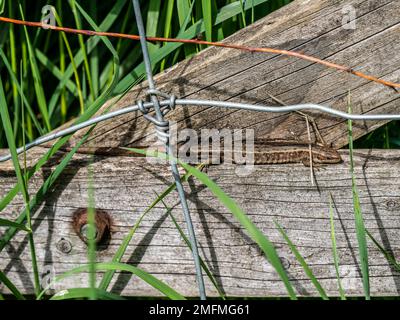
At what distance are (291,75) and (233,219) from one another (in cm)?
41

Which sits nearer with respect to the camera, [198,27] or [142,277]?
[142,277]

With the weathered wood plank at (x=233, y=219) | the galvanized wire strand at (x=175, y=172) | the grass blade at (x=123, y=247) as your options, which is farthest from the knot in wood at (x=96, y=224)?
the galvanized wire strand at (x=175, y=172)

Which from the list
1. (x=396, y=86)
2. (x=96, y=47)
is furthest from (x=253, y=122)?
(x=96, y=47)

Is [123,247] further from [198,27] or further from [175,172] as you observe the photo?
[198,27]

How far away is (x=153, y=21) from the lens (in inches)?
71.6

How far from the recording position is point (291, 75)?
1.56 metres

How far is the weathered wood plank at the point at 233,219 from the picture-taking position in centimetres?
158

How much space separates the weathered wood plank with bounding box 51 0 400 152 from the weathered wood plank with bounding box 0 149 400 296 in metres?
0.10

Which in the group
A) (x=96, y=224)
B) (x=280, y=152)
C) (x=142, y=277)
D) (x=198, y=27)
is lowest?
(x=142, y=277)

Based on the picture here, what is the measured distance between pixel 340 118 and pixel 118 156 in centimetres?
60

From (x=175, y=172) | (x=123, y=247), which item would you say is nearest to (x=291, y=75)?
(x=175, y=172)

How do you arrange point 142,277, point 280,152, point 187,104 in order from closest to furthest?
1. point 142,277
2. point 187,104
3. point 280,152

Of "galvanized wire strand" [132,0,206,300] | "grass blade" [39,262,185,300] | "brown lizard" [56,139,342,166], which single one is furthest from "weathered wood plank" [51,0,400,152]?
"grass blade" [39,262,185,300]
